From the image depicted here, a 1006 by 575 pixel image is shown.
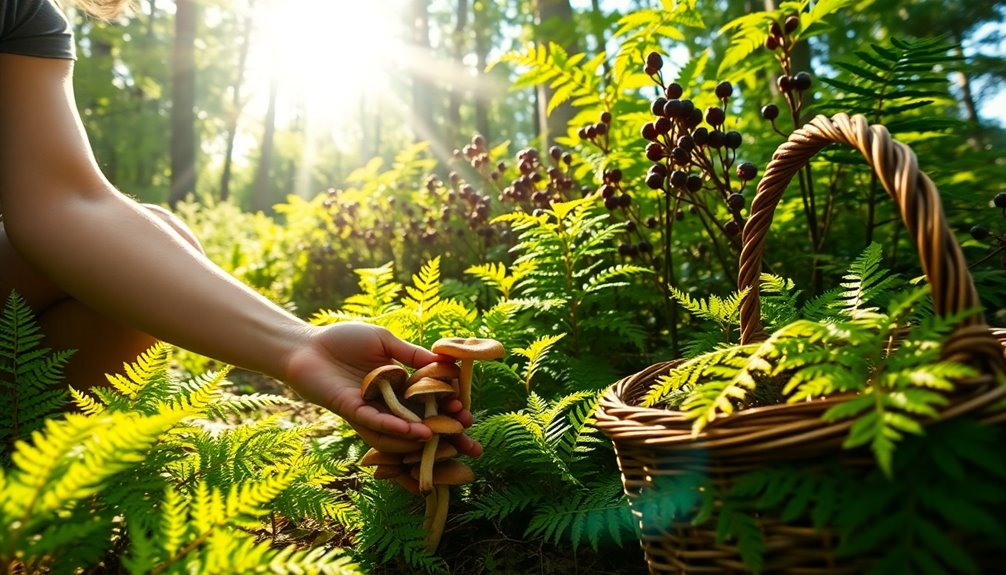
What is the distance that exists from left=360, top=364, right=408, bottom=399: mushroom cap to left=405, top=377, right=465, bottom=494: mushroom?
0.05 metres

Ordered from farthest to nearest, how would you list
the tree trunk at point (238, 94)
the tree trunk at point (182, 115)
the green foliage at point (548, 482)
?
1. the tree trunk at point (238, 94)
2. the tree trunk at point (182, 115)
3. the green foliage at point (548, 482)

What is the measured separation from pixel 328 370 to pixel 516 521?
2.74ft

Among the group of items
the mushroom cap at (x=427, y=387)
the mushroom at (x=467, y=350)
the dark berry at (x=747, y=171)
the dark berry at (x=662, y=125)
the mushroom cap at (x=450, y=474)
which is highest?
the dark berry at (x=662, y=125)

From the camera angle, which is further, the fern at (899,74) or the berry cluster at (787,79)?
the fern at (899,74)

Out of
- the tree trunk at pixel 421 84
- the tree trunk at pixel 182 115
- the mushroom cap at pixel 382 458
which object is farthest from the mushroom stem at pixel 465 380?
the tree trunk at pixel 421 84

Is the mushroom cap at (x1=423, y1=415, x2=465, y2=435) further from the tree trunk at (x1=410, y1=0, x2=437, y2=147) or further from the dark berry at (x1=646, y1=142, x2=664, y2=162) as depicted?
the tree trunk at (x1=410, y1=0, x2=437, y2=147)

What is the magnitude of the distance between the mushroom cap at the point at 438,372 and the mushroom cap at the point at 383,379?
36mm

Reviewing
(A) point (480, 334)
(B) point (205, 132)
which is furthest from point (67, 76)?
(B) point (205, 132)

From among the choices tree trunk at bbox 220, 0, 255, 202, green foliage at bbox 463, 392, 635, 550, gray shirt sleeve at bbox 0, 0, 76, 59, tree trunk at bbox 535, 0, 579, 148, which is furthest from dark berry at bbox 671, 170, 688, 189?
tree trunk at bbox 220, 0, 255, 202

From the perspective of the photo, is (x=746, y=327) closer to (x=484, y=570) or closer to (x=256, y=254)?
(x=484, y=570)

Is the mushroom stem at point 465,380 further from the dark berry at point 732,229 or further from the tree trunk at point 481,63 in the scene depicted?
the tree trunk at point 481,63

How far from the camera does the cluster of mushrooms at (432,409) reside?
163 centimetres

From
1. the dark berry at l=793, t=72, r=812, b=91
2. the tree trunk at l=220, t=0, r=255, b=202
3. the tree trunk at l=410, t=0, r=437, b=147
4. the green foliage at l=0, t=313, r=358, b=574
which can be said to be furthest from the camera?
the tree trunk at l=220, t=0, r=255, b=202

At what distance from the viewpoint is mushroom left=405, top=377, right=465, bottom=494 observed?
1616mm
